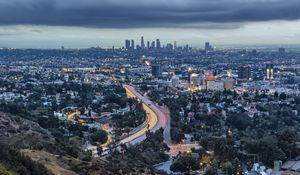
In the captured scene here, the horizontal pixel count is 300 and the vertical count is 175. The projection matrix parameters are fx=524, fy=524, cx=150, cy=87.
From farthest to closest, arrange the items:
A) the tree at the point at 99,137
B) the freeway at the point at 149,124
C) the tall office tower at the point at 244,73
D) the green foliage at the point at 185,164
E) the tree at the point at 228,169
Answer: the tall office tower at the point at 244,73, the freeway at the point at 149,124, the tree at the point at 99,137, the green foliage at the point at 185,164, the tree at the point at 228,169

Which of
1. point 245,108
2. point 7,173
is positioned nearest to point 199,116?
point 245,108

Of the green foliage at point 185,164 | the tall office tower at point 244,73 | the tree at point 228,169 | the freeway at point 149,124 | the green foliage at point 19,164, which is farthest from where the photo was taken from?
the tall office tower at point 244,73

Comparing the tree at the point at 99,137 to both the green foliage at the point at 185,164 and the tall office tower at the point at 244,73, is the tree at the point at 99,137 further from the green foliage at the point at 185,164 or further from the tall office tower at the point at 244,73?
the tall office tower at the point at 244,73

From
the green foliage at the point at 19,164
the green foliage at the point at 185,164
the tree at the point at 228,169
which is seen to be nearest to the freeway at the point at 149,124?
the green foliage at the point at 185,164

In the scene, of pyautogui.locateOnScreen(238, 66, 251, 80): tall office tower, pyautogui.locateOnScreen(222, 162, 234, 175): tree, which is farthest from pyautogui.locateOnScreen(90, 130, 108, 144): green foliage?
pyautogui.locateOnScreen(238, 66, 251, 80): tall office tower

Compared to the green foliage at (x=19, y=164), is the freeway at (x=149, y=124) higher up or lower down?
→ lower down

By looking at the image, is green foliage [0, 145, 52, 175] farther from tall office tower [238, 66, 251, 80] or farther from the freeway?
tall office tower [238, 66, 251, 80]

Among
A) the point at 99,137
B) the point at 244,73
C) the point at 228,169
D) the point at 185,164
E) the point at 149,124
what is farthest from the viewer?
the point at 244,73

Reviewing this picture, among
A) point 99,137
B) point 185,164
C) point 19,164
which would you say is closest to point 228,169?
point 185,164

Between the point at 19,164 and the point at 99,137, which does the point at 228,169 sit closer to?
the point at 99,137

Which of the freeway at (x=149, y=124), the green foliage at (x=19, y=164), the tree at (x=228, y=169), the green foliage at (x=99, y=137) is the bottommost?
the freeway at (x=149, y=124)

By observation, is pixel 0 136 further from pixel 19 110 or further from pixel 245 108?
pixel 245 108
